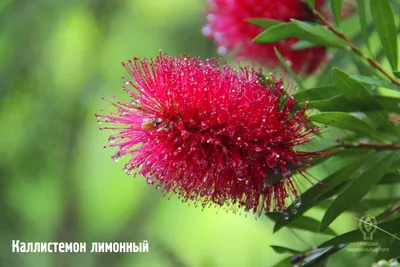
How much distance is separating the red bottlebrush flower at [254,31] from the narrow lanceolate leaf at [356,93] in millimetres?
259

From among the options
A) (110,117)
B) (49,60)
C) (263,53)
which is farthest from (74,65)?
(110,117)

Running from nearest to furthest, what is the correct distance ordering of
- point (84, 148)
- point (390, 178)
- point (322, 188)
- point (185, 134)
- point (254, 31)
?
point (185, 134) → point (322, 188) → point (390, 178) → point (254, 31) → point (84, 148)

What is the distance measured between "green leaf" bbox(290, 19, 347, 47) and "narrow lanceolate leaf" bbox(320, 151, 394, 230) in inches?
7.2

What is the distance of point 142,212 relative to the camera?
253cm

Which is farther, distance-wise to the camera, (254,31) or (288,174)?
(254,31)

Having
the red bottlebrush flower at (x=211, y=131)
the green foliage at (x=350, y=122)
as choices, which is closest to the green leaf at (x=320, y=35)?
the green foliage at (x=350, y=122)

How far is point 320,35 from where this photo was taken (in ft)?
2.63

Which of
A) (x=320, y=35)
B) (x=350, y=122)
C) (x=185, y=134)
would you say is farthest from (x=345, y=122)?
(x=185, y=134)

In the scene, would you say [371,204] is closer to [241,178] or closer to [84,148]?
[241,178]

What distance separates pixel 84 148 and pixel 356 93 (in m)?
1.81

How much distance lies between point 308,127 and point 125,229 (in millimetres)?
1831

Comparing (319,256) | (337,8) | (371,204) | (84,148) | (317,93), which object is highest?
(84,148)

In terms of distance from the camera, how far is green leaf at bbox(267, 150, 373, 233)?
2.56ft

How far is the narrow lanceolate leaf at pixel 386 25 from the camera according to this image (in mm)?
803
